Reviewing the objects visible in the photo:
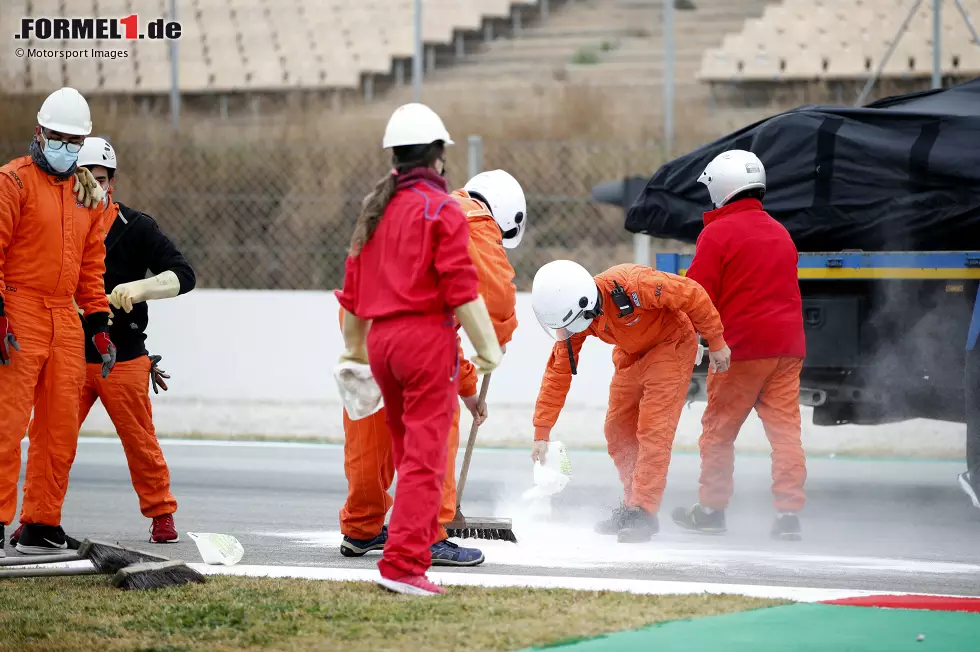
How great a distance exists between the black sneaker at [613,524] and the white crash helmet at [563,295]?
1.10 metres

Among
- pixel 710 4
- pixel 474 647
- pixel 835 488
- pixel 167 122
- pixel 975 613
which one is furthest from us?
pixel 710 4

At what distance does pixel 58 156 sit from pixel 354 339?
5.96ft

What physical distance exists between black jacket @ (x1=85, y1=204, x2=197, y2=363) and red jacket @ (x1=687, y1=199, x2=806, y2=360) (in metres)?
2.77

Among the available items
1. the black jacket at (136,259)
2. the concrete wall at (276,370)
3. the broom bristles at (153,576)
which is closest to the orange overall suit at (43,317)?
the black jacket at (136,259)


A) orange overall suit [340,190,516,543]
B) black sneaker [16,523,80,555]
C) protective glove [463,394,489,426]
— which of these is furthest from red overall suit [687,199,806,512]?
black sneaker [16,523,80,555]

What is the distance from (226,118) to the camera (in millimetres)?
20422

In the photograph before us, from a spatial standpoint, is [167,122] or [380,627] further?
[167,122]

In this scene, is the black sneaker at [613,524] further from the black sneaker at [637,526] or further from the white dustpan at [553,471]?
the white dustpan at [553,471]

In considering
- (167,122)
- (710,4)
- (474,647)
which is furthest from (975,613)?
(710,4)

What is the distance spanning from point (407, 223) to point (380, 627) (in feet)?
5.03

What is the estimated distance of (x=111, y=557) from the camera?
5.71m

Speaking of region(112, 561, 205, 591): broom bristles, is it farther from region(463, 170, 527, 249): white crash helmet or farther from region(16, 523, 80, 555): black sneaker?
region(463, 170, 527, 249): white crash helmet

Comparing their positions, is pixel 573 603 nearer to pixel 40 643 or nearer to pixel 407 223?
pixel 407 223

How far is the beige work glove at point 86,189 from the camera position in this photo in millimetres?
6352
